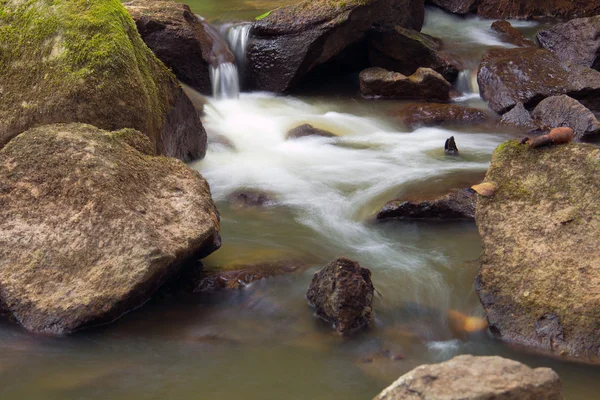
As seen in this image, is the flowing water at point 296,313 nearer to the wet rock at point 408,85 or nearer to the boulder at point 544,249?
the boulder at point 544,249

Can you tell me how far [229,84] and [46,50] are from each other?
19.3 feet

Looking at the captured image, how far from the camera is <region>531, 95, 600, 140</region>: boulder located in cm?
921

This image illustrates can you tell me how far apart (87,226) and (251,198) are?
104 inches

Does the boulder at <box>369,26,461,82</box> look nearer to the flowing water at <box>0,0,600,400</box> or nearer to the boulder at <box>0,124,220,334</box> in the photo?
the flowing water at <box>0,0,600,400</box>

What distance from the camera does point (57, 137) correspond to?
4.66m

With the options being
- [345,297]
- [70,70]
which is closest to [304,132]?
[70,70]

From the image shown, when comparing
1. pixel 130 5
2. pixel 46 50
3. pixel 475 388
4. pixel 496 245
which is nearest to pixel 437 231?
pixel 496 245

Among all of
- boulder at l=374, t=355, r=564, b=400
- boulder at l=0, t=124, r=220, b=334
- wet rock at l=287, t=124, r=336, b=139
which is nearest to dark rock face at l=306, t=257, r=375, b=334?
boulder at l=0, t=124, r=220, b=334

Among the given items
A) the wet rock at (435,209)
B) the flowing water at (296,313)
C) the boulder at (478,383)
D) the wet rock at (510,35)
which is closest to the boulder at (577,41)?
the wet rock at (510,35)

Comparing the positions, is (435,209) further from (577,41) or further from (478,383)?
(577,41)

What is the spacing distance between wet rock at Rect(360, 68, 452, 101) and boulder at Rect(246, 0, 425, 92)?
0.83 meters

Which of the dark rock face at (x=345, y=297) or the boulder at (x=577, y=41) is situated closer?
the dark rock face at (x=345, y=297)

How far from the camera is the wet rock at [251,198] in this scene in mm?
6562

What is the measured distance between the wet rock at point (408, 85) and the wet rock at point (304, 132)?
2.37 meters
